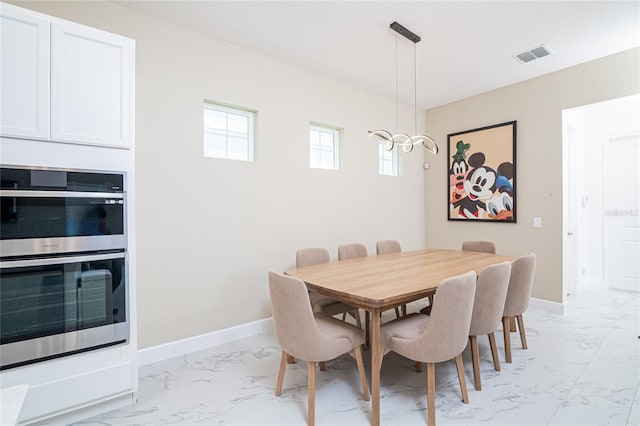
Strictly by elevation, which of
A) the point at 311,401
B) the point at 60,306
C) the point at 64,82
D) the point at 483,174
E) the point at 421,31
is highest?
the point at 421,31

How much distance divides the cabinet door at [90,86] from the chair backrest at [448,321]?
217 cm

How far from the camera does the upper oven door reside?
163 cm

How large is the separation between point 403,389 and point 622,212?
4.72 metres

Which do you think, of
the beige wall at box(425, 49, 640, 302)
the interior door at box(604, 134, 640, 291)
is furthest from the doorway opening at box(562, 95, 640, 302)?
the beige wall at box(425, 49, 640, 302)

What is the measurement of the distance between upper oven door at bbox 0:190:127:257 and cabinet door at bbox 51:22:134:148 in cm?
35

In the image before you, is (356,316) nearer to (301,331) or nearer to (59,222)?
(301,331)

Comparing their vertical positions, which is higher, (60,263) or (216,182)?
(216,182)

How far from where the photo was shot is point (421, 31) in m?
2.89

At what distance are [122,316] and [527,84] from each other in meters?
5.06

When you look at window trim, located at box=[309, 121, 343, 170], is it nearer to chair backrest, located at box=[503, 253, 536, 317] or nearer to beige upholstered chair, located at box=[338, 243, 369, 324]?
beige upholstered chair, located at box=[338, 243, 369, 324]

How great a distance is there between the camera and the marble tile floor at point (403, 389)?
188 centimetres

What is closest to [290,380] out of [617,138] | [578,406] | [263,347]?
[263,347]

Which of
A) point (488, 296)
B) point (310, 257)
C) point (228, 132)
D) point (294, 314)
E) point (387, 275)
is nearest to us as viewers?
point (294, 314)

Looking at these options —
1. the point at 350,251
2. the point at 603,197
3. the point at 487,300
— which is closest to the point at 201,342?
the point at 350,251
